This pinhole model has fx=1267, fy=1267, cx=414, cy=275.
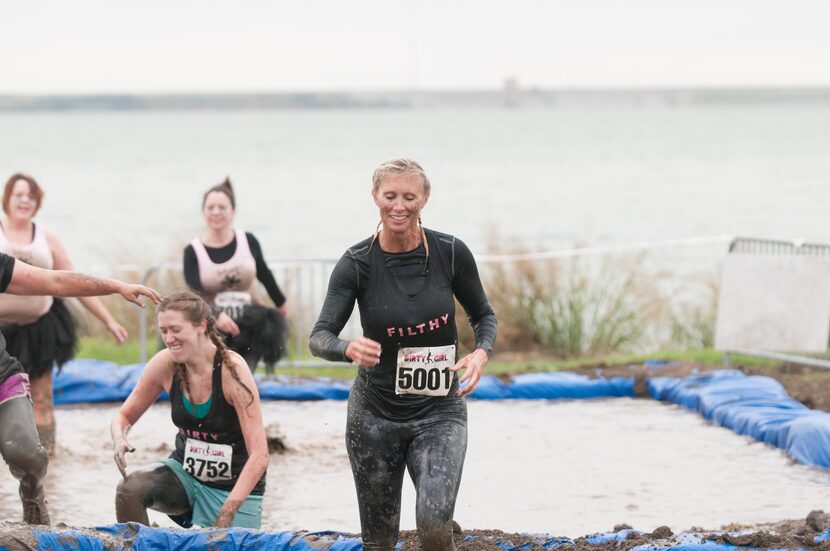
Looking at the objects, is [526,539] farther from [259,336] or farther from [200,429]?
[259,336]

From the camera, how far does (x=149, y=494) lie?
593cm

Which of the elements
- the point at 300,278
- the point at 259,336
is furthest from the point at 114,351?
the point at 259,336

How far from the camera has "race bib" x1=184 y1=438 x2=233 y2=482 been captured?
5.91m

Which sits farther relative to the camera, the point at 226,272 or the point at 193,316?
the point at 226,272

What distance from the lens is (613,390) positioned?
11.2 metres

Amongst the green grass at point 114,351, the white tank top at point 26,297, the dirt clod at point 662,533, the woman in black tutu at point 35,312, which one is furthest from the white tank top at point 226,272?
the green grass at point 114,351

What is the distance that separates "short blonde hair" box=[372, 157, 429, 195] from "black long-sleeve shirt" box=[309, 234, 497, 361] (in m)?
0.26

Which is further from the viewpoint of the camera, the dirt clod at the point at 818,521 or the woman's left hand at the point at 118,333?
the woman's left hand at the point at 118,333

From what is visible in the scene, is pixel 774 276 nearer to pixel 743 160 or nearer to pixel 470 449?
pixel 470 449

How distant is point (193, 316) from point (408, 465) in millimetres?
1335

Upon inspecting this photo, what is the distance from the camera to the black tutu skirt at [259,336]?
8.53m

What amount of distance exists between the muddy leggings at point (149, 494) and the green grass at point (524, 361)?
572 centimetres

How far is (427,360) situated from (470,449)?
4.40 m

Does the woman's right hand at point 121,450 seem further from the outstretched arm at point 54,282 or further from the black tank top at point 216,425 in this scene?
the outstretched arm at point 54,282
